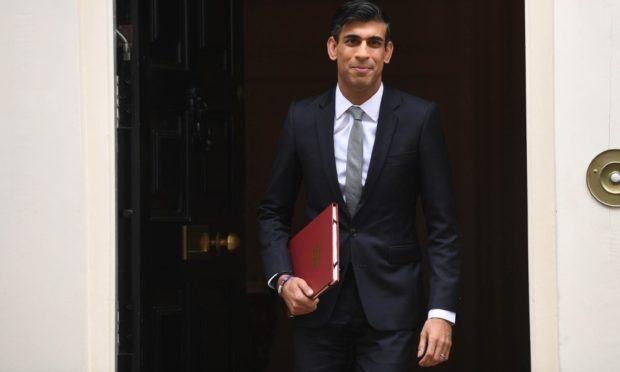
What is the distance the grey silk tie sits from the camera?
3447 mm

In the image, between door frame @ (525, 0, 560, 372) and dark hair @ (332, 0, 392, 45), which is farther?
door frame @ (525, 0, 560, 372)

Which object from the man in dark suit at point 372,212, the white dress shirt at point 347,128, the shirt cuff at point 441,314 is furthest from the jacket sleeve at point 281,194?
the shirt cuff at point 441,314

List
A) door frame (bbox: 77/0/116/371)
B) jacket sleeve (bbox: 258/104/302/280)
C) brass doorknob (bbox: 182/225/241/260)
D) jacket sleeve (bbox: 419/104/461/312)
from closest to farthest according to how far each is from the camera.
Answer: jacket sleeve (bbox: 419/104/461/312)
jacket sleeve (bbox: 258/104/302/280)
door frame (bbox: 77/0/116/371)
brass doorknob (bbox: 182/225/241/260)

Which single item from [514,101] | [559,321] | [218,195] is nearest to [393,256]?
[559,321]

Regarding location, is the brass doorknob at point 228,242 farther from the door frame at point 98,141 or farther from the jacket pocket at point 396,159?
the jacket pocket at point 396,159

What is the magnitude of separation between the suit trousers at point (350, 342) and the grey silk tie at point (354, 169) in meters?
0.22

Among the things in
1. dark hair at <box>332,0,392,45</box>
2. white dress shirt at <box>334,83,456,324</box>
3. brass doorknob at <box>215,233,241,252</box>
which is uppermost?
dark hair at <box>332,0,392,45</box>

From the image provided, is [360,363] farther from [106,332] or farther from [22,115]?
[22,115]

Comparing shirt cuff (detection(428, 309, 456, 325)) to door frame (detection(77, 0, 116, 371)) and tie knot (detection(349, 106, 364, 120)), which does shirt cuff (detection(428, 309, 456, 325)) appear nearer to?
tie knot (detection(349, 106, 364, 120))

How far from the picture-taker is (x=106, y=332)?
3.78 m

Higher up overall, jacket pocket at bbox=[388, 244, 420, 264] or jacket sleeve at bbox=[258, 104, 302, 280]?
jacket sleeve at bbox=[258, 104, 302, 280]

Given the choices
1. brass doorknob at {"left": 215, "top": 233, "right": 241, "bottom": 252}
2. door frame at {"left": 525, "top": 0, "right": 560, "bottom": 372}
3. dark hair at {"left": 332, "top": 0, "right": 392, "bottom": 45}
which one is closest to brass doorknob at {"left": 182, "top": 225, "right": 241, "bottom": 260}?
brass doorknob at {"left": 215, "top": 233, "right": 241, "bottom": 252}

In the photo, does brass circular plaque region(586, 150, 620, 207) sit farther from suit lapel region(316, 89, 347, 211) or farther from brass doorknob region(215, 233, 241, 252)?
brass doorknob region(215, 233, 241, 252)

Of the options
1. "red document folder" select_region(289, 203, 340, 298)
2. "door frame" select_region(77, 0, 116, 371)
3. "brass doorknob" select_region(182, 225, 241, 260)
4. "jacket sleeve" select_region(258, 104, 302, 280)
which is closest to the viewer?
"red document folder" select_region(289, 203, 340, 298)
